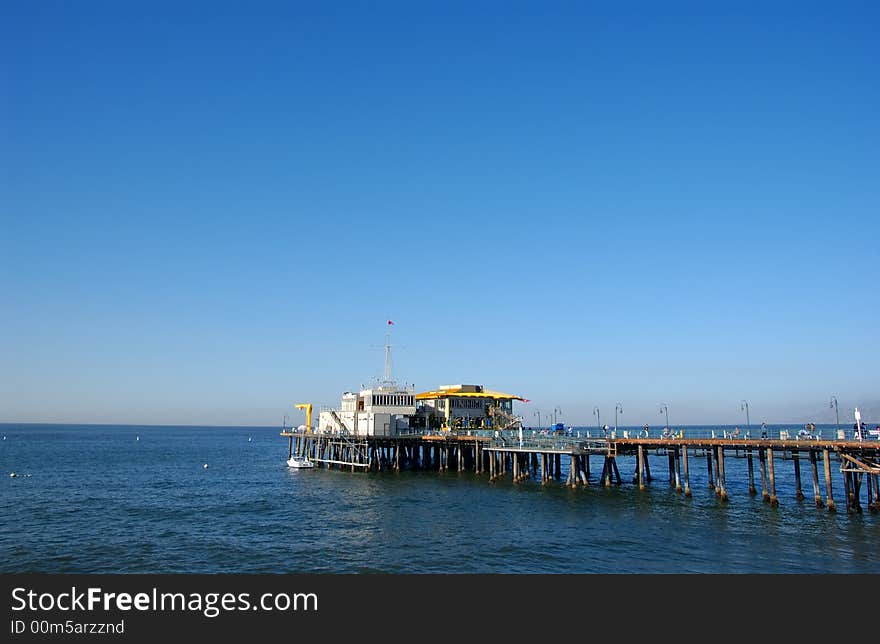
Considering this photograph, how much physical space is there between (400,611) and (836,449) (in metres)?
41.4

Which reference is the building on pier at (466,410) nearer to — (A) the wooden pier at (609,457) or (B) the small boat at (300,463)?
(A) the wooden pier at (609,457)

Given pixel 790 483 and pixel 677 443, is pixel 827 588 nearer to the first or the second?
pixel 677 443

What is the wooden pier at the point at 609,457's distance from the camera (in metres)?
48.5

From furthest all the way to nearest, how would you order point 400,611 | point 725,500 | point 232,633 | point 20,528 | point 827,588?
point 725,500 < point 20,528 < point 827,588 < point 400,611 < point 232,633

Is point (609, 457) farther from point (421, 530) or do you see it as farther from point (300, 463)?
point (300, 463)

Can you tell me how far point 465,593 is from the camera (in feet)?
90.2

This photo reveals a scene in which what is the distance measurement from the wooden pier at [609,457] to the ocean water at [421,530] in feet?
6.55

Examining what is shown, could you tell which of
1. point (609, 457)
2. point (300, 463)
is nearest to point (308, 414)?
point (300, 463)

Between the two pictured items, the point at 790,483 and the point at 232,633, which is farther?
the point at 790,483

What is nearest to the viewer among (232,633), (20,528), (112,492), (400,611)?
(232,633)

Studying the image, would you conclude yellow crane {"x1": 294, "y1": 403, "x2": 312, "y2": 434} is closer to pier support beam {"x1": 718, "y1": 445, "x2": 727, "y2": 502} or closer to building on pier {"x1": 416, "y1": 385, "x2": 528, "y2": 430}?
building on pier {"x1": 416, "y1": 385, "x2": 528, "y2": 430}

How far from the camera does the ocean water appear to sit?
114ft

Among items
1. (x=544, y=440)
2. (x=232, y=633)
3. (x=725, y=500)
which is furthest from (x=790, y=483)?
(x=232, y=633)

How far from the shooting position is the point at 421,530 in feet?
145
